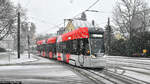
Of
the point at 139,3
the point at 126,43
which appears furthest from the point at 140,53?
the point at 139,3

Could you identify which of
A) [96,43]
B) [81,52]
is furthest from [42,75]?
[96,43]

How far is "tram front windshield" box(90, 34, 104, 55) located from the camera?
13721mm

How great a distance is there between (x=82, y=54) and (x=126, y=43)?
26.3 metres

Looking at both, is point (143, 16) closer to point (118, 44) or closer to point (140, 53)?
point (118, 44)

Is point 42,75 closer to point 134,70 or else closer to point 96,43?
point 96,43

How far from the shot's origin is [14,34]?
32.1m

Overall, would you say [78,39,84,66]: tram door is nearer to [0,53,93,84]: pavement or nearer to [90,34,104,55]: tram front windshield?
[90,34,104,55]: tram front windshield

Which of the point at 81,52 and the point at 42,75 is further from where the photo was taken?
the point at 81,52

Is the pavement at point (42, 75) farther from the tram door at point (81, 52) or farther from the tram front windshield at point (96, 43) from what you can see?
the tram front windshield at point (96, 43)

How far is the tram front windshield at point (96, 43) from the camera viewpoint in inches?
540

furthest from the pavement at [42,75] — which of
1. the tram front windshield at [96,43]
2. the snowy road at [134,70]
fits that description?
the snowy road at [134,70]

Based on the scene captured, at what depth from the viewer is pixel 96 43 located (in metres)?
13.9

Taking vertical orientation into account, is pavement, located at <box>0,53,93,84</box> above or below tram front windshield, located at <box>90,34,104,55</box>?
below

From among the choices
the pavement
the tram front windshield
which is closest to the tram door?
the tram front windshield
